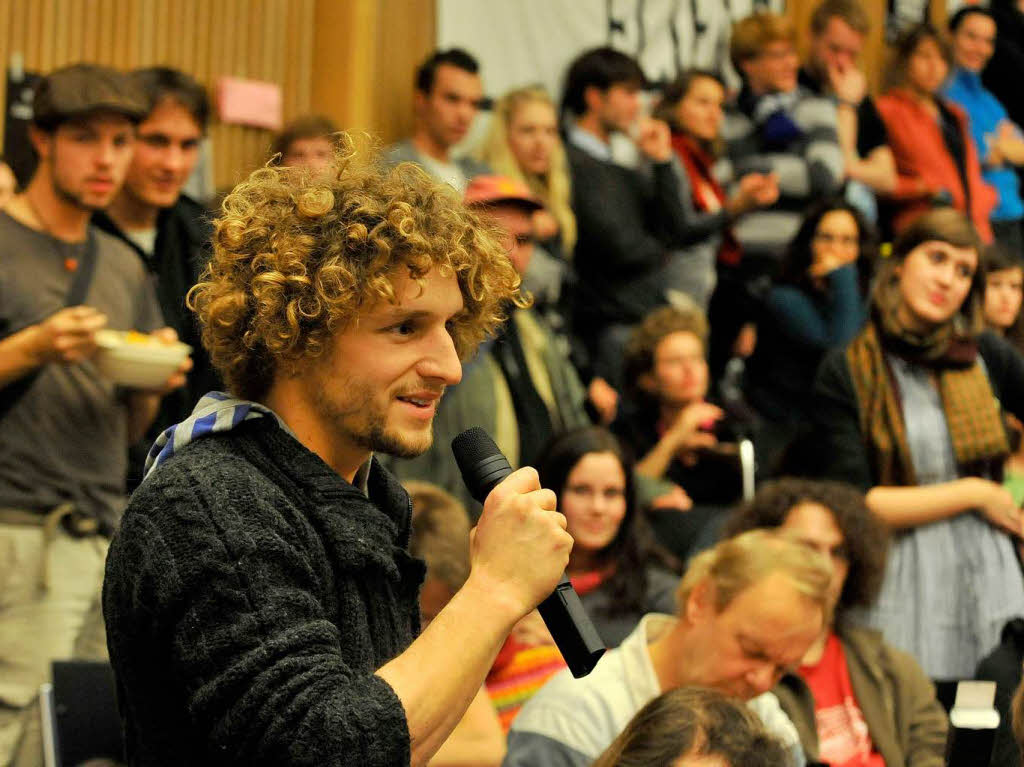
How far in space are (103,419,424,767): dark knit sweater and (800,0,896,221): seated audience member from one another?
17.8 ft

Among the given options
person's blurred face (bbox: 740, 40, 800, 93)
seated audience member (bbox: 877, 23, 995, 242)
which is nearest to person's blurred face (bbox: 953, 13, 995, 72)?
seated audience member (bbox: 877, 23, 995, 242)

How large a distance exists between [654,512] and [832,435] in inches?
24.3

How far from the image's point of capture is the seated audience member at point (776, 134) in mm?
6230

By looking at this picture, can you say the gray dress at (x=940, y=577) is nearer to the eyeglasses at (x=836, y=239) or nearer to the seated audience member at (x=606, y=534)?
the seated audience member at (x=606, y=534)

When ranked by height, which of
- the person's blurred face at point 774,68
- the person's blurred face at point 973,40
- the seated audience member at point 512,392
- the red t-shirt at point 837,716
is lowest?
the red t-shirt at point 837,716

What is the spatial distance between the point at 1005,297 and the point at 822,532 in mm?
2429

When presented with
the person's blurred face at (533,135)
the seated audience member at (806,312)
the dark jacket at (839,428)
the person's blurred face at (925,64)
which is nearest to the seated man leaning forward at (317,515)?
the dark jacket at (839,428)

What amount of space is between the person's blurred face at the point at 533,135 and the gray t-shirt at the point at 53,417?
2112 millimetres

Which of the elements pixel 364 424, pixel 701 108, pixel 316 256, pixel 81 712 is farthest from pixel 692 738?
pixel 701 108

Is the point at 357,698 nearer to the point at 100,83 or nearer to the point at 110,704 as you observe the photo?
the point at 110,704

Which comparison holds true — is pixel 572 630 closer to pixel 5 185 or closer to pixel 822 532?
pixel 822 532

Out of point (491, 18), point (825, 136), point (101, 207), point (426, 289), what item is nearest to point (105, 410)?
point (101, 207)

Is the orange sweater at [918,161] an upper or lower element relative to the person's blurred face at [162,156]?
upper

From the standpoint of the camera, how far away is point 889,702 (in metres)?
3.47
